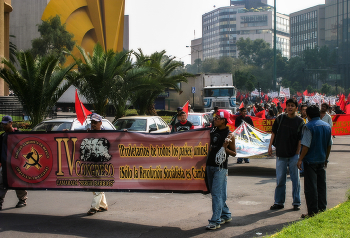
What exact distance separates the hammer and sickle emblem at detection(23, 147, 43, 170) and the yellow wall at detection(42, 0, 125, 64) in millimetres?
57357

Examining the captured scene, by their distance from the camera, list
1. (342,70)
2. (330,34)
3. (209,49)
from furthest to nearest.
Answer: (209,49) → (330,34) → (342,70)

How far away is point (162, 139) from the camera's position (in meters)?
6.43

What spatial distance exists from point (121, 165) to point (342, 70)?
10510 centimetres

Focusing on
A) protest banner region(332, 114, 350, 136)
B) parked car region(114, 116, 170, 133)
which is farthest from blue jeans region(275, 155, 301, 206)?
protest banner region(332, 114, 350, 136)

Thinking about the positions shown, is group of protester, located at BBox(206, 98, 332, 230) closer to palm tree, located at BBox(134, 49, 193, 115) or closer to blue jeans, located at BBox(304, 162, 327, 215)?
blue jeans, located at BBox(304, 162, 327, 215)

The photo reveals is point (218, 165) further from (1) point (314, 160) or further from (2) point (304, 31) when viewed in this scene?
(2) point (304, 31)

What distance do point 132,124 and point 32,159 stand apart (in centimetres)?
757

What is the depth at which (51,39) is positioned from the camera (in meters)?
44.9

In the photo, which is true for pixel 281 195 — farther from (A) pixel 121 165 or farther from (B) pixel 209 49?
(B) pixel 209 49

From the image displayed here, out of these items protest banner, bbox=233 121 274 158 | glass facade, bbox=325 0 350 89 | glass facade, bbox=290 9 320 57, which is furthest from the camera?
glass facade, bbox=290 9 320 57

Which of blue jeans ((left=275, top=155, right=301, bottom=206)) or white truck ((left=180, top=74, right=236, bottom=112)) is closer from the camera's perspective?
blue jeans ((left=275, top=155, right=301, bottom=206))

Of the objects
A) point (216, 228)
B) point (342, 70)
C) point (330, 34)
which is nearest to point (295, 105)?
point (216, 228)

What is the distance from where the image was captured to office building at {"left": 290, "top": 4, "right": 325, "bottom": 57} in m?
131

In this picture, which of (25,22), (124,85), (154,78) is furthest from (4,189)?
(25,22)
